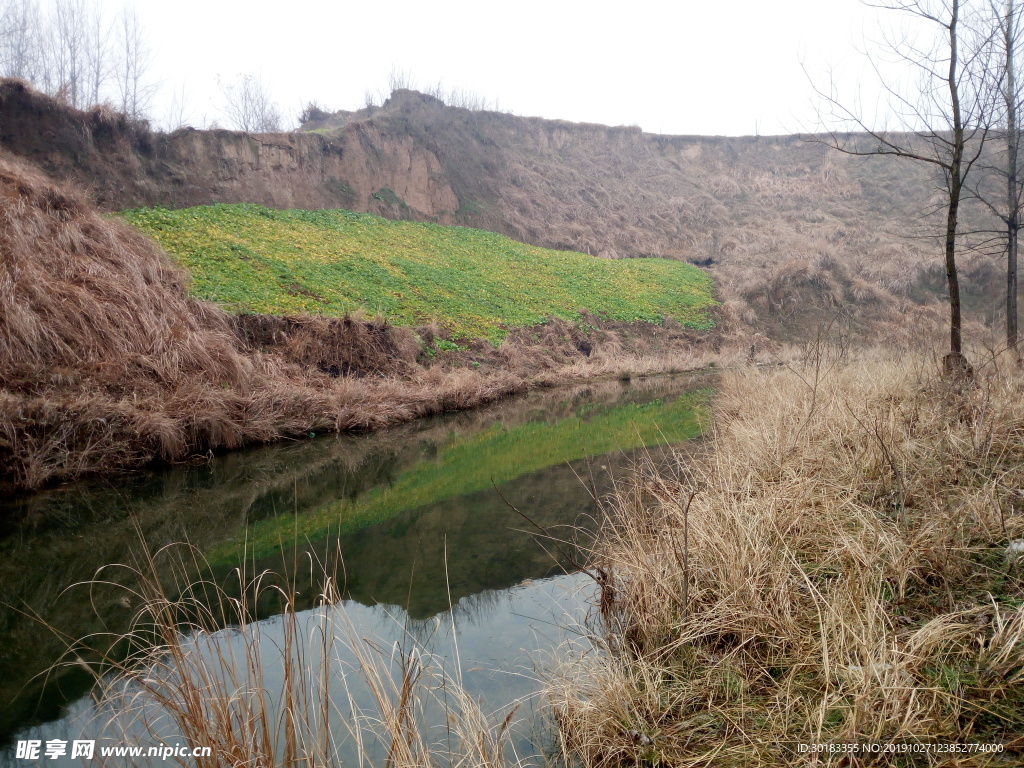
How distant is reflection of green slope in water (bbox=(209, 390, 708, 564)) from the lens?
733 centimetres

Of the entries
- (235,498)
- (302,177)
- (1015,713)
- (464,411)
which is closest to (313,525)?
(235,498)

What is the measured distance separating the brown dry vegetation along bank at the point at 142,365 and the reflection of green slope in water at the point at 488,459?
288 cm

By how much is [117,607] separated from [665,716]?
475 cm

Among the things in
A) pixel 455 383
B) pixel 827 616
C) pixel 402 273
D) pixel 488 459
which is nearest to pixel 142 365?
pixel 488 459

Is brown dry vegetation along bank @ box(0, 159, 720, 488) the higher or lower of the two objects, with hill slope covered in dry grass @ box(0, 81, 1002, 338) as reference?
lower

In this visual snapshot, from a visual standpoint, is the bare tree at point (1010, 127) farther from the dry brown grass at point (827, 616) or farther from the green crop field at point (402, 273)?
the green crop field at point (402, 273)

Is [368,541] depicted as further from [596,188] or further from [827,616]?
[596,188]

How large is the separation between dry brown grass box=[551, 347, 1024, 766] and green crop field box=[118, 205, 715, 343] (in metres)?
13.5

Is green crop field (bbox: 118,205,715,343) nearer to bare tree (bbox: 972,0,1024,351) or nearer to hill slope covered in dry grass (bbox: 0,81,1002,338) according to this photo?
hill slope covered in dry grass (bbox: 0,81,1002,338)

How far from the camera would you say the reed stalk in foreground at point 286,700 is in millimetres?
2400

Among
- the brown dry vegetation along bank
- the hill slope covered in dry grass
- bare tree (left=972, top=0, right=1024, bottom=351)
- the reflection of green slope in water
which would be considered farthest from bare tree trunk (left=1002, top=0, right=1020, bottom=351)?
the brown dry vegetation along bank

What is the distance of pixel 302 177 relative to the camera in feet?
94.2

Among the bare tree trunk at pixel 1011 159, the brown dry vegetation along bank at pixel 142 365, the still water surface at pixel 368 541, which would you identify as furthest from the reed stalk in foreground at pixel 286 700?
the bare tree trunk at pixel 1011 159

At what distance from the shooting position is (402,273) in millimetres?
22656
